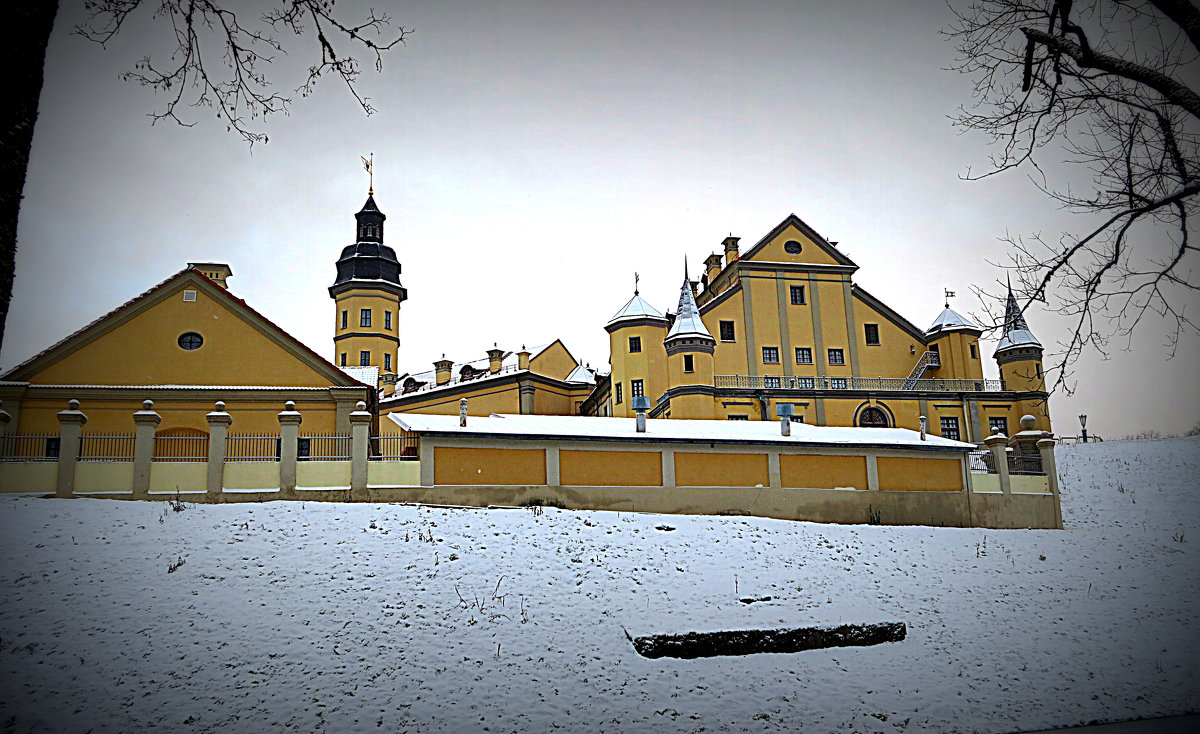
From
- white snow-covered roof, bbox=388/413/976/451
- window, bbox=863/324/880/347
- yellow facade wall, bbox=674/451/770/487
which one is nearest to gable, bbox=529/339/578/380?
window, bbox=863/324/880/347

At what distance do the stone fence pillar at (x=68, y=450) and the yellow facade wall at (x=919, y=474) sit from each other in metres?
19.7

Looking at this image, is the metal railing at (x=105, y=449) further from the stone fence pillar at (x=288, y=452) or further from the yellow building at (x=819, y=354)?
the yellow building at (x=819, y=354)

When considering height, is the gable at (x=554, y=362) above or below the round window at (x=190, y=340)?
above

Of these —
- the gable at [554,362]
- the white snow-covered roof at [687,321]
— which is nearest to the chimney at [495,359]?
the gable at [554,362]

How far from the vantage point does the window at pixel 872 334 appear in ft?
134

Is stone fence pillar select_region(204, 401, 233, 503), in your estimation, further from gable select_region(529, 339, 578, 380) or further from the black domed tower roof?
the black domed tower roof

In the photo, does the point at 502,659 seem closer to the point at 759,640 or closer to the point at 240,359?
the point at 759,640

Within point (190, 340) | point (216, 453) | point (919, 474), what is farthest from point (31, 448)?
point (919, 474)

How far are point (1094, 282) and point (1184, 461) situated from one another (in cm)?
3235

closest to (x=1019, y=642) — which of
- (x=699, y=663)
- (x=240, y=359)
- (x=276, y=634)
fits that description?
(x=699, y=663)

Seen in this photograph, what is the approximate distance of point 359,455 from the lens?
18344mm

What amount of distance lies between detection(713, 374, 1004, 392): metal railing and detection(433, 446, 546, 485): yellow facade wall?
17969mm

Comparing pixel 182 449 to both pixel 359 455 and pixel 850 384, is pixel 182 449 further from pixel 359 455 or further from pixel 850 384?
pixel 850 384

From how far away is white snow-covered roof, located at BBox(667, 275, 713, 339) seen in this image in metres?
35.5
